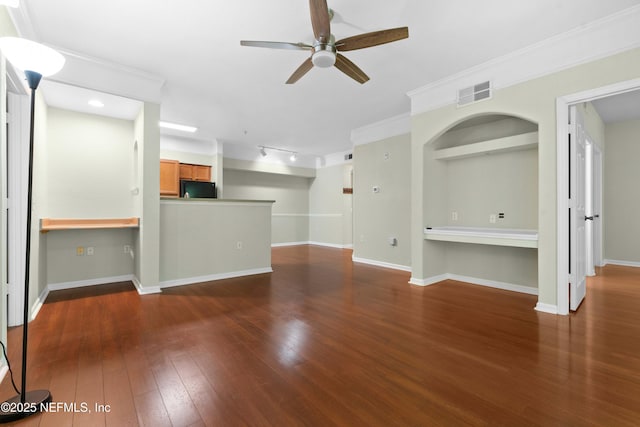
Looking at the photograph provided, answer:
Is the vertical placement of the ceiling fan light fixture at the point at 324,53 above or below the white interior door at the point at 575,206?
above

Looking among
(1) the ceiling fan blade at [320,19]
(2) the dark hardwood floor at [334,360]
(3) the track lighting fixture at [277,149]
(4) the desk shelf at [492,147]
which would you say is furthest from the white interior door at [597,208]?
(3) the track lighting fixture at [277,149]

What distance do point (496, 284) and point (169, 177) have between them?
264 inches

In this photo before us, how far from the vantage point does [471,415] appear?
1.53 metres

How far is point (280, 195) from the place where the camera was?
9.23 m

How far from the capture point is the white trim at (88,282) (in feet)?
13.0

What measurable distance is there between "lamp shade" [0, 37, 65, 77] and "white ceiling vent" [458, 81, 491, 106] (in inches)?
158

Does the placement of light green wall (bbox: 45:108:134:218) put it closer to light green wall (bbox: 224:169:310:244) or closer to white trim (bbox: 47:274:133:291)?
white trim (bbox: 47:274:133:291)

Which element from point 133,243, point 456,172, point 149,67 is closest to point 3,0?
point 149,67

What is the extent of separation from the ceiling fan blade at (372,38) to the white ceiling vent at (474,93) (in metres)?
1.79

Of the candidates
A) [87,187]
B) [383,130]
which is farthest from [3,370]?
[383,130]

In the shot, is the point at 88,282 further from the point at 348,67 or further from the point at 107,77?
the point at 348,67

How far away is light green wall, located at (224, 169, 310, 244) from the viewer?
8375 millimetres

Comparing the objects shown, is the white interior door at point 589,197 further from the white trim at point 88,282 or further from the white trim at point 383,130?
the white trim at point 88,282

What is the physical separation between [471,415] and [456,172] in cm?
378
